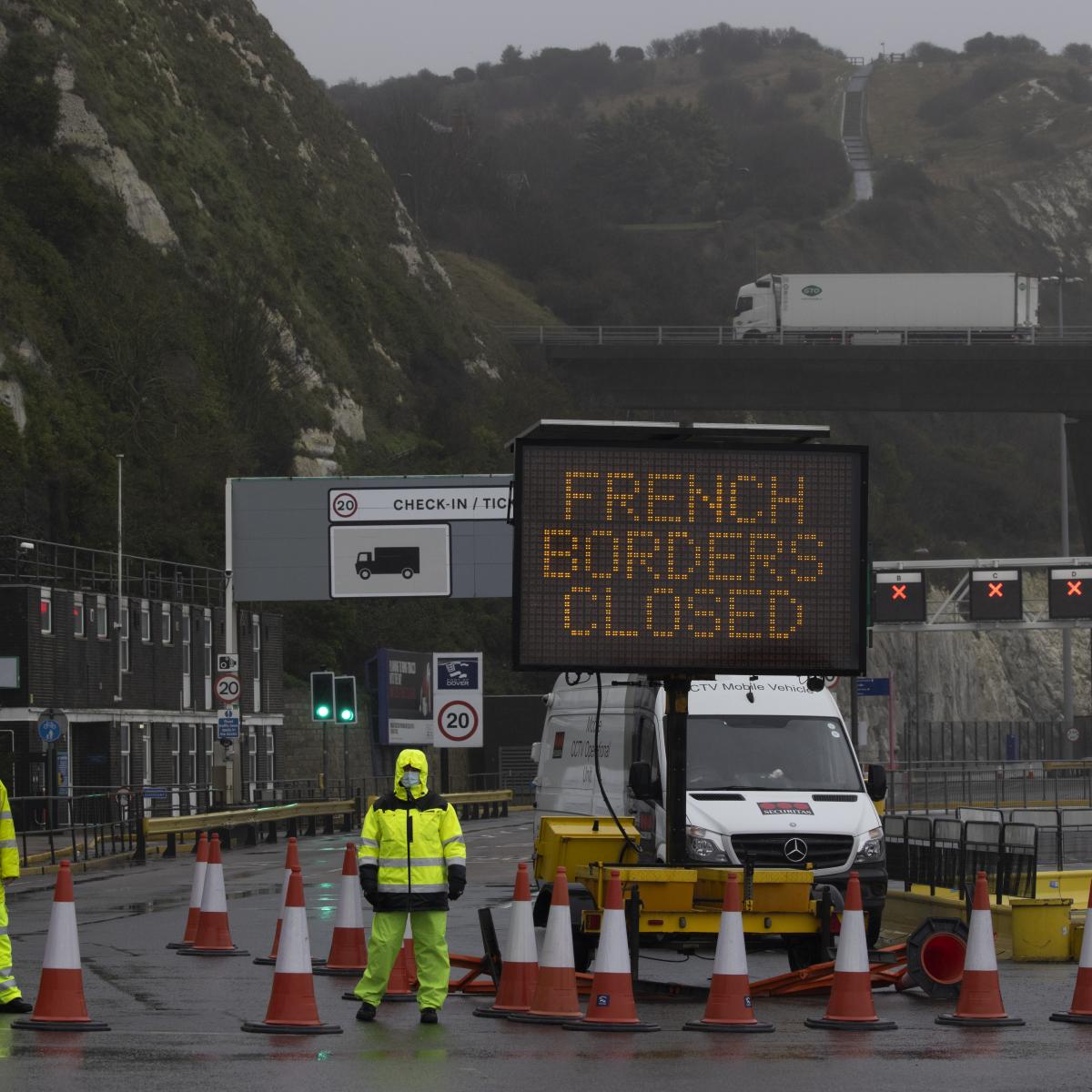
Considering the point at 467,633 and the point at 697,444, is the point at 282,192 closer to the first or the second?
the point at 467,633

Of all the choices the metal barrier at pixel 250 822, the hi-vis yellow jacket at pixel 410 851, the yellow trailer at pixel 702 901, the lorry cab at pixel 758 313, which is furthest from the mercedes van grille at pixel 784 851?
the lorry cab at pixel 758 313

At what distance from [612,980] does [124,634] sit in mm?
41606

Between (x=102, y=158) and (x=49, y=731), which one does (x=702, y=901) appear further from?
(x=102, y=158)

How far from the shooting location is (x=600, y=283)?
517ft

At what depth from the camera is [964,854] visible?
22156 millimetres

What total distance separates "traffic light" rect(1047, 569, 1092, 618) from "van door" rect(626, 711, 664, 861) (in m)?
33.8

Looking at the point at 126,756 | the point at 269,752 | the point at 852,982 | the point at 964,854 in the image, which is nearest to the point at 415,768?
the point at 852,982

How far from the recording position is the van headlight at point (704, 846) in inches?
719

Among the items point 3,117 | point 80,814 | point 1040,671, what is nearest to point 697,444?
point 80,814

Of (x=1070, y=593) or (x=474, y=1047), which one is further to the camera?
(x=1070, y=593)

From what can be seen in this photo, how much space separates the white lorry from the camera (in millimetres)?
87312

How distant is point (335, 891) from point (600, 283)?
132 m

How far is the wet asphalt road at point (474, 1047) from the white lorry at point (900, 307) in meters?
70.2

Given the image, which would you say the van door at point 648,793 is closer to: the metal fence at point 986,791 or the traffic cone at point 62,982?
the traffic cone at point 62,982
